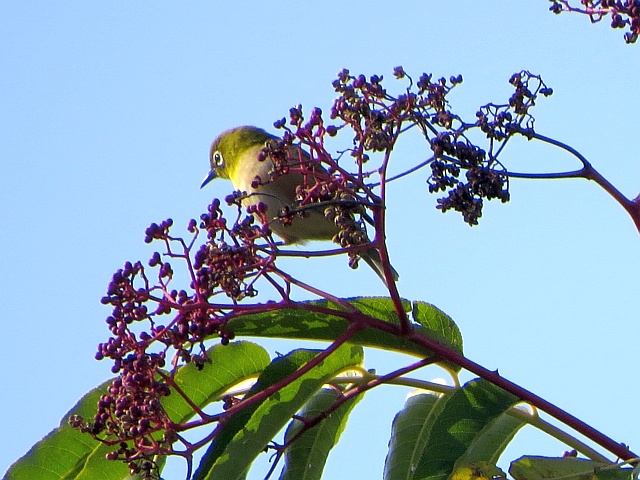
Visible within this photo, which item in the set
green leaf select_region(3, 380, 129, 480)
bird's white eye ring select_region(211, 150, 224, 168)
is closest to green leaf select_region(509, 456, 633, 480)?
green leaf select_region(3, 380, 129, 480)

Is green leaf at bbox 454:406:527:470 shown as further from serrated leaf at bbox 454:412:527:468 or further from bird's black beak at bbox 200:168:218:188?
bird's black beak at bbox 200:168:218:188

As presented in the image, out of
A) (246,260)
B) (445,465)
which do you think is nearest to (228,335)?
(246,260)

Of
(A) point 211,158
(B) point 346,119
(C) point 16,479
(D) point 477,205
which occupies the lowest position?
(C) point 16,479

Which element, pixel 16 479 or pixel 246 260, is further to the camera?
pixel 16 479

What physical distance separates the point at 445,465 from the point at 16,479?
136cm

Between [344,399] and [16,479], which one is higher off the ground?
[344,399]

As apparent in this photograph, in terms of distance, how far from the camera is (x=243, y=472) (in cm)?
270

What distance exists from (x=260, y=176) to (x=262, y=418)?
2.80 meters

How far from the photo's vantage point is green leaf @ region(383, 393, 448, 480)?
2980 mm

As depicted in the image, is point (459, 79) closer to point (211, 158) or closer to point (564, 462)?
point (564, 462)

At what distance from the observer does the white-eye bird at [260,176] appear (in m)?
5.40

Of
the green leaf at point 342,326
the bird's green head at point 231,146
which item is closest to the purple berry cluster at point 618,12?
the green leaf at point 342,326

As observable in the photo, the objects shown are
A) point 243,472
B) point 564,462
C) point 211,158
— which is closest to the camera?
point 564,462

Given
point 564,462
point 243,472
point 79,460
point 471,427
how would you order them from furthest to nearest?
point 79,460 < point 243,472 < point 471,427 < point 564,462
